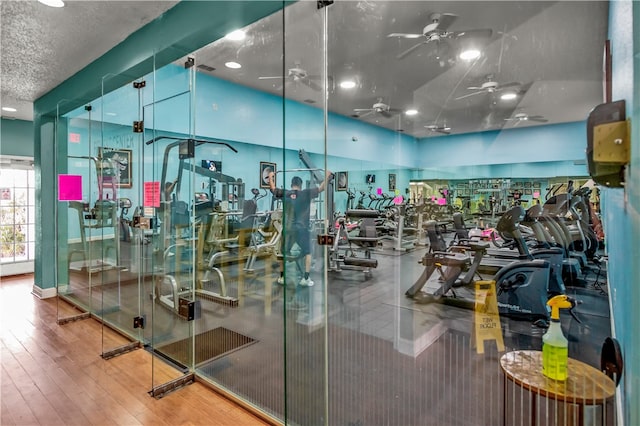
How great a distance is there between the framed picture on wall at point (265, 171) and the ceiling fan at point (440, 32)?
2012 mm

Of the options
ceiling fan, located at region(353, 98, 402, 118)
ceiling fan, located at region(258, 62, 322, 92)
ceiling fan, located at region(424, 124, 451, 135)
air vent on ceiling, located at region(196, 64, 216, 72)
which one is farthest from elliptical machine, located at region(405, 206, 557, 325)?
air vent on ceiling, located at region(196, 64, 216, 72)

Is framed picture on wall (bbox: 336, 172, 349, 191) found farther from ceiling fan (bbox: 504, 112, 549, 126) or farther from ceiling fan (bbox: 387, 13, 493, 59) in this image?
ceiling fan (bbox: 387, 13, 493, 59)

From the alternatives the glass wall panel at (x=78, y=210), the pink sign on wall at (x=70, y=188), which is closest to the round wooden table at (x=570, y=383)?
the glass wall panel at (x=78, y=210)

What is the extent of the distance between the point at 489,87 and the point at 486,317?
6.49 feet

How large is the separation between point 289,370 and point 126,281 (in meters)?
2.54

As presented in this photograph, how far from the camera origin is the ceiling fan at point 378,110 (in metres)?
3.22

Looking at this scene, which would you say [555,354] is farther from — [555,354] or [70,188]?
[70,188]

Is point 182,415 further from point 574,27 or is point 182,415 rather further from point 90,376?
point 574,27

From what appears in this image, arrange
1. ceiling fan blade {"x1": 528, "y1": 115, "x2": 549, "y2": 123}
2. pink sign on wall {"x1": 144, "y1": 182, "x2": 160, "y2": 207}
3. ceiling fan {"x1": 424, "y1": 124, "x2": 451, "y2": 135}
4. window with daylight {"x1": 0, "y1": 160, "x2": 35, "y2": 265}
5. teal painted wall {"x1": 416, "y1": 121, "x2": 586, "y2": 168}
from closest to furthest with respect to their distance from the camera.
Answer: teal painted wall {"x1": 416, "y1": 121, "x2": 586, "y2": 168}
ceiling fan blade {"x1": 528, "y1": 115, "x2": 549, "y2": 123}
ceiling fan {"x1": 424, "y1": 124, "x2": 451, "y2": 135}
pink sign on wall {"x1": 144, "y1": 182, "x2": 160, "y2": 207}
window with daylight {"x1": 0, "y1": 160, "x2": 35, "y2": 265}

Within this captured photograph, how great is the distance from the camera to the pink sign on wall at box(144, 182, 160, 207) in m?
2.92

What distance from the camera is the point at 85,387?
2561 mm

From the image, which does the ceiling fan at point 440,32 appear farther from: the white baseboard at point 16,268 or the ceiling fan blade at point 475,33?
the white baseboard at point 16,268

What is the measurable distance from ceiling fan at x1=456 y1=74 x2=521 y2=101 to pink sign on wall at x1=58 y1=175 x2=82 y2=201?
15.6 feet

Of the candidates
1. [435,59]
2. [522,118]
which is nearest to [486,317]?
[522,118]
